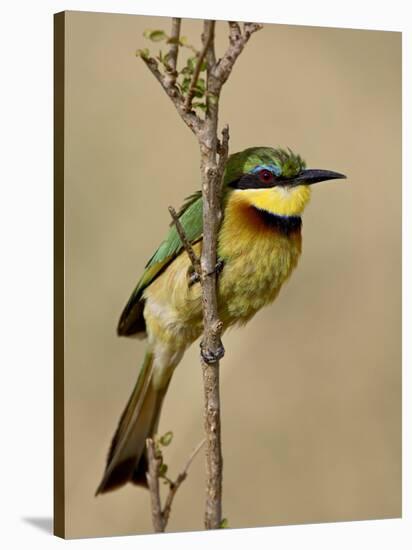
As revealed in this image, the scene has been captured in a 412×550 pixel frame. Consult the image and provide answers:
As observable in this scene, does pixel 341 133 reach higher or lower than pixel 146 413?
higher

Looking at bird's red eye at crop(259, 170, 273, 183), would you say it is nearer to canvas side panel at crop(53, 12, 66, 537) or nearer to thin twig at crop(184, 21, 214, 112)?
thin twig at crop(184, 21, 214, 112)

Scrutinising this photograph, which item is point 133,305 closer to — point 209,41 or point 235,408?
point 235,408

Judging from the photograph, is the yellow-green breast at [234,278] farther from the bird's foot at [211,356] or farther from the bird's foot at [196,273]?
the bird's foot at [211,356]

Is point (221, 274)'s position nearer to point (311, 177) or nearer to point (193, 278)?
point (193, 278)

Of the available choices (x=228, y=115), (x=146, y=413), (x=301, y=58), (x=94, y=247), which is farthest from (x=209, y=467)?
(x=301, y=58)

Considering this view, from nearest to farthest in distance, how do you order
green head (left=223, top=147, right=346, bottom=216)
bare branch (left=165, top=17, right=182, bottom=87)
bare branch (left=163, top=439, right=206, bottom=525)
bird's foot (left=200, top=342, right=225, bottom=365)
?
bare branch (left=163, top=439, right=206, bottom=525) < bare branch (left=165, top=17, right=182, bottom=87) < bird's foot (left=200, top=342, right=225, bottom=365) < green head (left=223, top=147, right=346, bottom=216)

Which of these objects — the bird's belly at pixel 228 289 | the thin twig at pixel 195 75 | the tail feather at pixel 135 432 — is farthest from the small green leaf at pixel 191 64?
the tail feather at pixel 135 432

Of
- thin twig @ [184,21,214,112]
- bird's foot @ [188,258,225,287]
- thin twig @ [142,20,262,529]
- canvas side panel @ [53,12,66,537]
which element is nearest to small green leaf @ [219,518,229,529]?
thin twig @ [142,20,262,529]

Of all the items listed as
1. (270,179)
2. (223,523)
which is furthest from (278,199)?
(223,523)

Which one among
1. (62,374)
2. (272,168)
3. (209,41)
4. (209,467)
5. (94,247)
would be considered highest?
(209,41)
